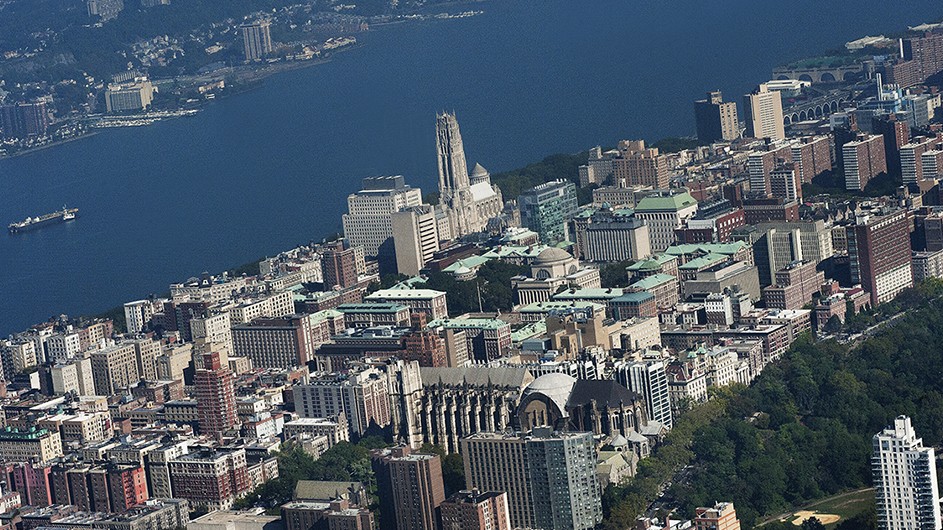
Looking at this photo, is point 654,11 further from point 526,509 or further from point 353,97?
point 526,509

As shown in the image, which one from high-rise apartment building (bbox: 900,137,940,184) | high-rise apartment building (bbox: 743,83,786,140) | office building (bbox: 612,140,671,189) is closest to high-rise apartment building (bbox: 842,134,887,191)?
high-rise apartment building (bbox: 900,137,940,184)

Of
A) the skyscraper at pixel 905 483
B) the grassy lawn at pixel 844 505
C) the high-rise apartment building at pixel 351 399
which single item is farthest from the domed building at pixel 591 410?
the skyscraper at pixel 905 483

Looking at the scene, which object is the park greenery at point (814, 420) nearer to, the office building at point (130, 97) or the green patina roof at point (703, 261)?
the green patina roof at point (703, 261)

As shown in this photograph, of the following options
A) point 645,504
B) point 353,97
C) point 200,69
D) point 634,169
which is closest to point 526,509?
point 645,504

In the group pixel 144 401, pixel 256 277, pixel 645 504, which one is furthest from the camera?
pixel 256 277

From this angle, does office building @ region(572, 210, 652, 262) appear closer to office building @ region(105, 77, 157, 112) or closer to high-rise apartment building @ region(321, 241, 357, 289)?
high-rise apartment building @ region(321, 241, 357, 289)
